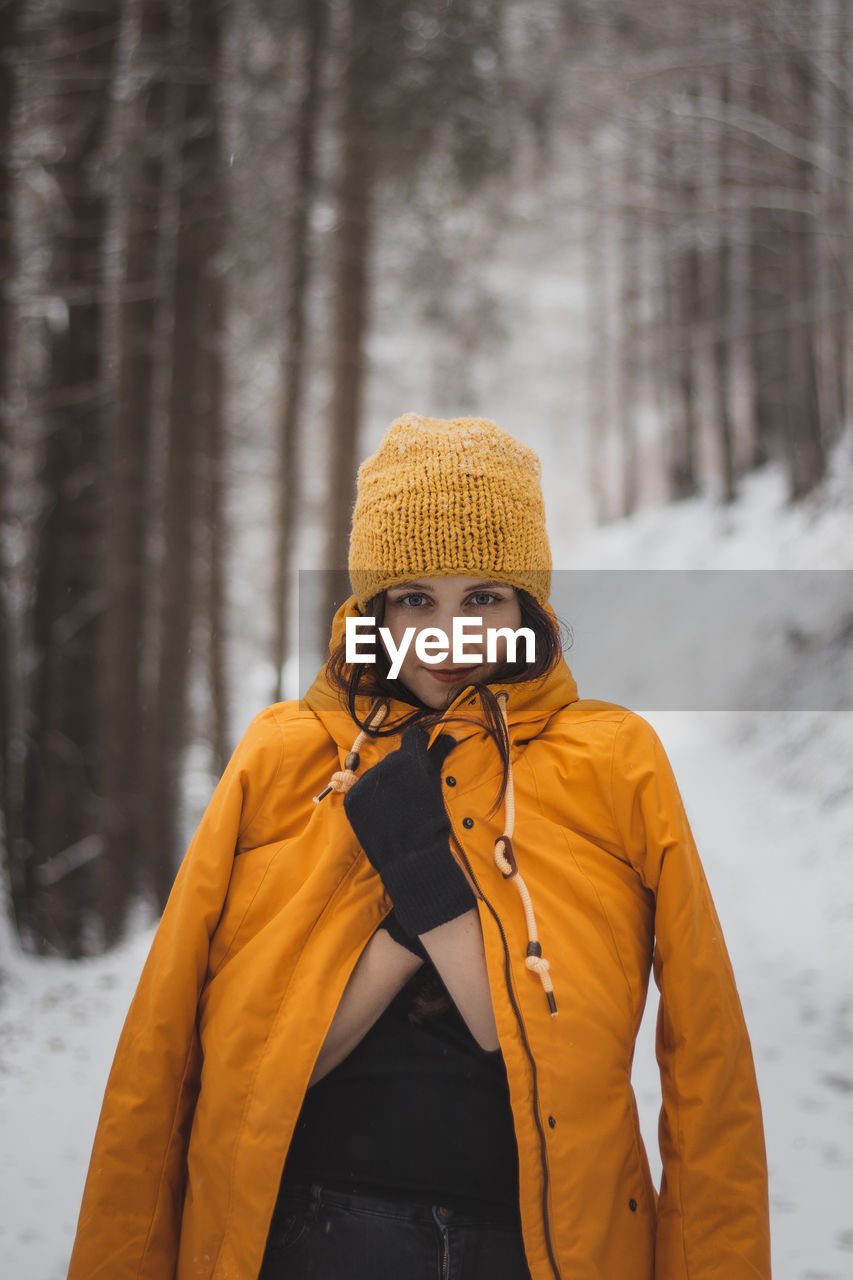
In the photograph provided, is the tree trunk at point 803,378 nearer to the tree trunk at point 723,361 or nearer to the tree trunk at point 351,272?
the tree trunk at point 723,361

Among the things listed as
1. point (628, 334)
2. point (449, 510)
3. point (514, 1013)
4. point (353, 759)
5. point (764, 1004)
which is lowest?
point (764, 1004)

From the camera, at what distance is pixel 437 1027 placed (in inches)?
63.4

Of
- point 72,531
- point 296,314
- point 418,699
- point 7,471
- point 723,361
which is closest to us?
point 418,699

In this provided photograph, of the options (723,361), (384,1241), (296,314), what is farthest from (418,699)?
(723,361)

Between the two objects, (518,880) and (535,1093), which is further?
(518,880)

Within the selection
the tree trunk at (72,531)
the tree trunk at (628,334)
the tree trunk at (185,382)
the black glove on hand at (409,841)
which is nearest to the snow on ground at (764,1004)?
the tree trunk at (72,531)

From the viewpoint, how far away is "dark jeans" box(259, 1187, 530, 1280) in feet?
4.82

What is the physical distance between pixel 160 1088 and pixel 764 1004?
3.22 meters

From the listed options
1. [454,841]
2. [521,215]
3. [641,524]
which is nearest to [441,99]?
[521,215]

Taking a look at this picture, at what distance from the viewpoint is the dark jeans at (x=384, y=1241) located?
4.82 feet

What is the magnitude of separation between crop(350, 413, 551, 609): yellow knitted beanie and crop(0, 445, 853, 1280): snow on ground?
2262 mm

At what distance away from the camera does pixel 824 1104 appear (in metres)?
3.16

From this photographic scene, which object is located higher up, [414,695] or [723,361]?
[723,361]

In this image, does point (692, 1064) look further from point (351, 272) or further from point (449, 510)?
point (351, 272)
